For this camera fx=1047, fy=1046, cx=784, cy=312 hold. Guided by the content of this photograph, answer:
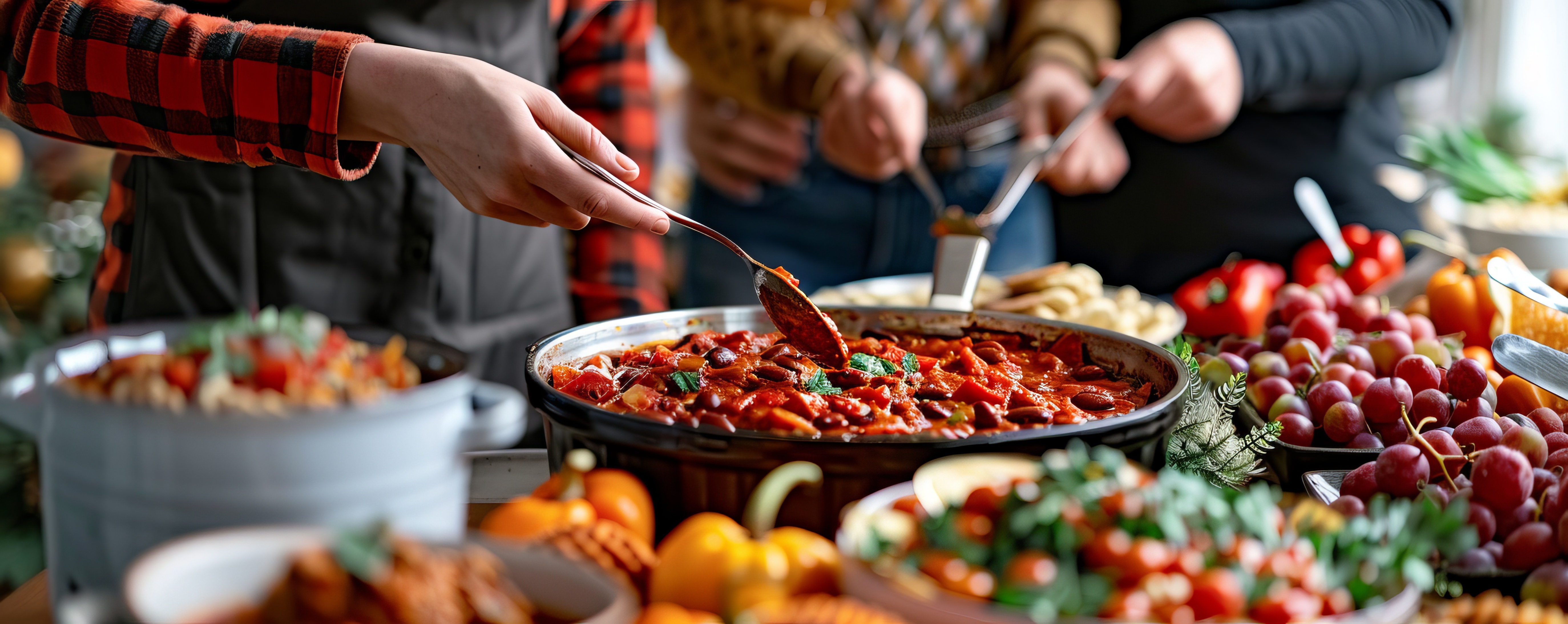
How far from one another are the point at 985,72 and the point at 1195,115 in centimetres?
72

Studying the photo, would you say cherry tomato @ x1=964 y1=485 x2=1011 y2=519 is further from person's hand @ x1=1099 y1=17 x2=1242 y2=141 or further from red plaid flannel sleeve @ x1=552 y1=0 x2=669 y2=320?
person's hand @ x1=1099 y1=17 x2=1242 y2=141

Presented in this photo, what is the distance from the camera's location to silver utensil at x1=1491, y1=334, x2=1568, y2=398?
4.25 ft

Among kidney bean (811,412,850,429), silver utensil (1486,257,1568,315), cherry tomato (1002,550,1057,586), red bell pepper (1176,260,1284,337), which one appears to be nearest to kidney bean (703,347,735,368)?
kidney bean (811,412,850,429)

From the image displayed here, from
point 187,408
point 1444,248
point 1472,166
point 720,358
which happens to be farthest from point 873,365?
point 1472,166

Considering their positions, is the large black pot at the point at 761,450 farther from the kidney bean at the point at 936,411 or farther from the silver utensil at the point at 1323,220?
the silver utensil at the point at 1323,220

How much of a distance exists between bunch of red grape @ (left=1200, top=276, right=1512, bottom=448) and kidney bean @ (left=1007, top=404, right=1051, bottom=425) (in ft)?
1.06

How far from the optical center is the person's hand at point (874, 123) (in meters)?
2.66

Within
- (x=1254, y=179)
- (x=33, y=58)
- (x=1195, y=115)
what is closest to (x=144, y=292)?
(x=33, y=58)

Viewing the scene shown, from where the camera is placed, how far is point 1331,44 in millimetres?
2805

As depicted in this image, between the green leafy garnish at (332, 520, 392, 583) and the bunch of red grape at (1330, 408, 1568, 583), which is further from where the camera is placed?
the bunch of red grape at (1330, 408, 1568, 583)

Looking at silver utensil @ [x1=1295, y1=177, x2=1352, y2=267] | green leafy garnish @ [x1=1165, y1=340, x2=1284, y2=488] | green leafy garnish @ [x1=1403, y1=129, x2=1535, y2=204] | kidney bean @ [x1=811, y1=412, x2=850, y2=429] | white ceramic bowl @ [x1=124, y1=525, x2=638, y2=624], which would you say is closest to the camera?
white ceramic bowl @ [x1=124, y1=525, x2=638, y2=624]

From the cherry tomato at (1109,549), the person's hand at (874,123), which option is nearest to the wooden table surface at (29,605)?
the cherry tomato at (1109,549)

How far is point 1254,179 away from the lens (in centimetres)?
345

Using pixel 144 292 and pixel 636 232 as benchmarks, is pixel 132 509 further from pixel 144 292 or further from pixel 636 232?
pixel 636 232
